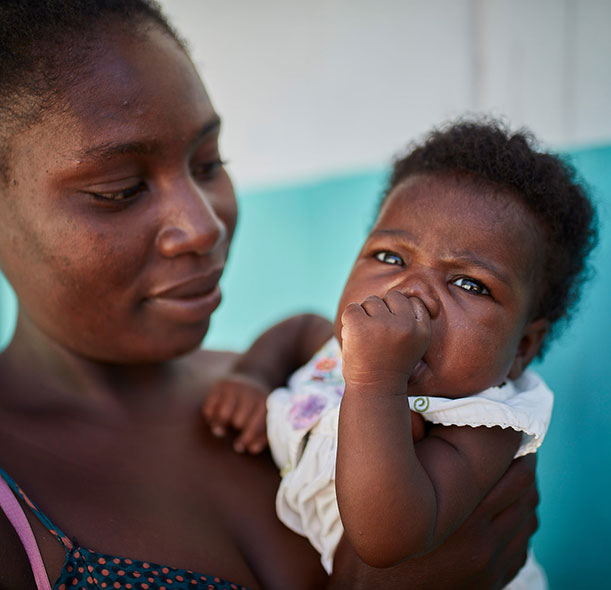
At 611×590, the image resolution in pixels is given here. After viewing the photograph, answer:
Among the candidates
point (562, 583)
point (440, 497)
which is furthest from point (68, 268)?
point (562, 583)

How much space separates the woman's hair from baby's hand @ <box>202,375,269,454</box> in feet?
2.12

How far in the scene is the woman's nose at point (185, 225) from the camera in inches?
50.6

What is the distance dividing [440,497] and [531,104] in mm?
1502

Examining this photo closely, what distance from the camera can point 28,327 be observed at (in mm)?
1471

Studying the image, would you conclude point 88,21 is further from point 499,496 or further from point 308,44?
point 308,44

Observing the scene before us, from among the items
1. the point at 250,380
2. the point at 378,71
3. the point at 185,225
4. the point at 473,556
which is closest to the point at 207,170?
the point at 185,225

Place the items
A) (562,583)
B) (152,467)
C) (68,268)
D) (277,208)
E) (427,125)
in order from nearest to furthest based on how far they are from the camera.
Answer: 1. (68,268)
2. (152,467)
3. (562,583)
4. (427,125)
5. (277,208)

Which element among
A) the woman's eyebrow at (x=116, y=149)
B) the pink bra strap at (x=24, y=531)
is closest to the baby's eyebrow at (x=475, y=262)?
the woman's eyebrow at (x=116, y=149)

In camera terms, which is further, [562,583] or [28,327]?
[562,583]

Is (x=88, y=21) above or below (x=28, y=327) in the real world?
above

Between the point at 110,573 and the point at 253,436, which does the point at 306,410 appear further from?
the point at 110,573

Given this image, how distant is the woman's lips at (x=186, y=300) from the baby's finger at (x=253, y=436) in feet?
0.88

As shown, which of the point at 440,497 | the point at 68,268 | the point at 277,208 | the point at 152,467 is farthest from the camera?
the point at 277,208

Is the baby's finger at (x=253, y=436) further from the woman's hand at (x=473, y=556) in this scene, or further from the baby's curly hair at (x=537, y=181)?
the baby's curly hair at (x=537, y=181)
